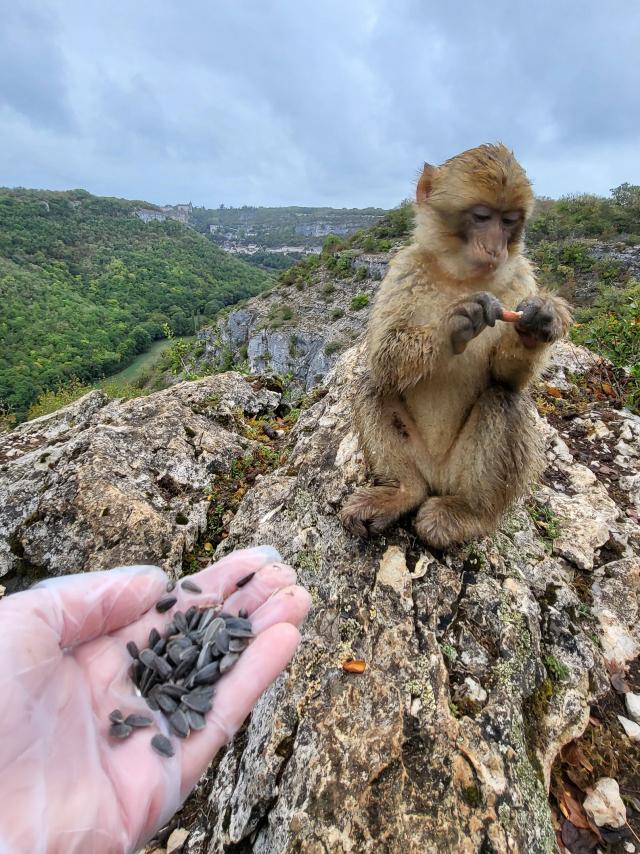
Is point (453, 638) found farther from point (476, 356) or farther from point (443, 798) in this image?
point (476, 356)

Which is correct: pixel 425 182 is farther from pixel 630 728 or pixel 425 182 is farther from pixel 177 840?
pixel 177 840

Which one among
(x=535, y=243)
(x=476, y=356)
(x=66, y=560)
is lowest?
(x=66, y=560)

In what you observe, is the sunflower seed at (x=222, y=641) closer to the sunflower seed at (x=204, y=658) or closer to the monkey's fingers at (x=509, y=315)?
the sunflower seed at (x=204, y=658)

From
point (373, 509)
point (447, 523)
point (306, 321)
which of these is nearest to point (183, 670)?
point (373, 509)

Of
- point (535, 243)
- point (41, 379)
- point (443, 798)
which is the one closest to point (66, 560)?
point (443, 798)

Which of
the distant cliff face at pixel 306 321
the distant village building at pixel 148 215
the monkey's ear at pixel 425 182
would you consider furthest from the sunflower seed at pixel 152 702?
the distant village building at pixel 148 215

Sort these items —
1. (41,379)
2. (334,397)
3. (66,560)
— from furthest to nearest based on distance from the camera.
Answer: (41,379) < (334,397) < (66,560)
